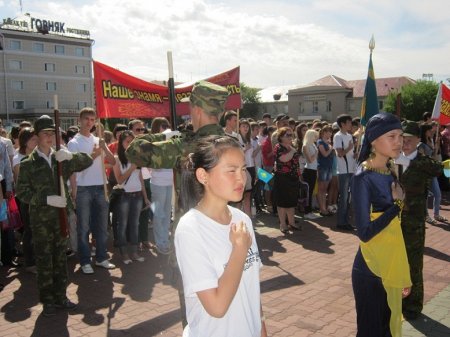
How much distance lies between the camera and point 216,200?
2.07 meters

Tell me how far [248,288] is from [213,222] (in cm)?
36

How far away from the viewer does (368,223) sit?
317cm

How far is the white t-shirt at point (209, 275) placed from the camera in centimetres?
185

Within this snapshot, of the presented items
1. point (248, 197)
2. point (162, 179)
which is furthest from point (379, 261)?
point (248, 197)

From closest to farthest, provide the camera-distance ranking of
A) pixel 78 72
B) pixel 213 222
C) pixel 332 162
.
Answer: pixel 213 222, pixel 332 162, pixel 78 72

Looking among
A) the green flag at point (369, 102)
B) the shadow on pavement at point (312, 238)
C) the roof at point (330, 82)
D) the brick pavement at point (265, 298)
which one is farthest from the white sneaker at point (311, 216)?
the roof at point (330, 82)

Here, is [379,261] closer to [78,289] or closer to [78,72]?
[78,289]

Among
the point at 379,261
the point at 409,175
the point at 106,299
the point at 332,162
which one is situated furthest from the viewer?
the point at 332,162

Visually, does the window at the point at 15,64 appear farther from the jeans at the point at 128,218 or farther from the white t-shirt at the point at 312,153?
the jeans at the point at 128,218

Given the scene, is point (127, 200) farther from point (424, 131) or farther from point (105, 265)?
point (424, 131)

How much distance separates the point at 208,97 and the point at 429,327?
3.34 metres

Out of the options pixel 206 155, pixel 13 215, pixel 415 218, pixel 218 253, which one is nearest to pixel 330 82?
pixel 13 215

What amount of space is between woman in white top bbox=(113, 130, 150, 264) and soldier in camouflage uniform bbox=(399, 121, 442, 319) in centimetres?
397

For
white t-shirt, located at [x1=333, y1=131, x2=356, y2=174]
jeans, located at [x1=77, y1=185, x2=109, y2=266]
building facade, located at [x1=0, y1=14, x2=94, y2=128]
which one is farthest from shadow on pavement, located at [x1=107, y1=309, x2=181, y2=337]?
building facade, located at [x1=0, y1=14, x2=94, y2=128]
